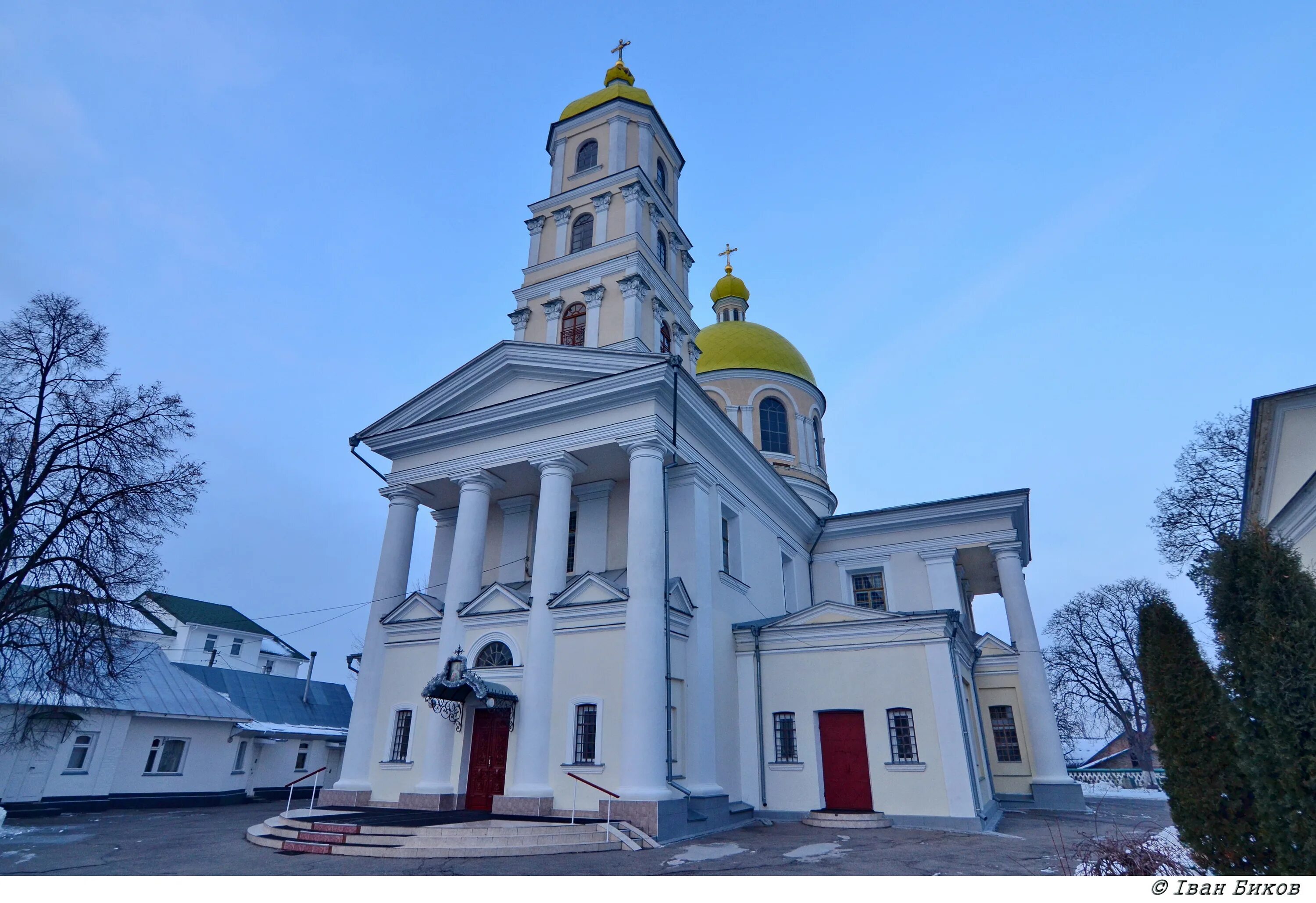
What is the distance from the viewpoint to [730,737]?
48.4 feet

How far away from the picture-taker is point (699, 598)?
14484 millimetres

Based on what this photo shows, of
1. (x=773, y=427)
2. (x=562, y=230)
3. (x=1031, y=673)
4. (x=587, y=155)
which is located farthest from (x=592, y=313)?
(x=1031, y=673)

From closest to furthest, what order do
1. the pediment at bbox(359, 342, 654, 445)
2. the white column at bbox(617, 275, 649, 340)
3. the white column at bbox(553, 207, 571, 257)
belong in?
the pediment at bbox(359, 342, 654, 445) < the white column at bbox(617, 275, 649, 340) < the white column at bbox(553, 207, 571, 257)

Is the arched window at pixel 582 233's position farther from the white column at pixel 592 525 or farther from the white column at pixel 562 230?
the white column at pixel 592 525

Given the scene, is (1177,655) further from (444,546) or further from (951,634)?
(444,546)

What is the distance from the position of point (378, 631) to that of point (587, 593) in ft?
17.9

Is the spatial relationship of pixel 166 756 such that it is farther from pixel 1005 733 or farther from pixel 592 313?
pixel 1005 733

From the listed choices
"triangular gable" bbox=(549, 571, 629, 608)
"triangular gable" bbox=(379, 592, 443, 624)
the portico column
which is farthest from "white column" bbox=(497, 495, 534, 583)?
the portico column

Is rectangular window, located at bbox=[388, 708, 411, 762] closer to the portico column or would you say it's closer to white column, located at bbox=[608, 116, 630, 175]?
the portico column

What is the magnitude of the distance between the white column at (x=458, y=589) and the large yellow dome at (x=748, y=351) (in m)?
12.5

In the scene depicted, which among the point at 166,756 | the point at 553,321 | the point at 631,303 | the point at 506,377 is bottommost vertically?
the point at 166,756

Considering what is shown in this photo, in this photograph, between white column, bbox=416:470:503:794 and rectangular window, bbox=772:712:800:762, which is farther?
rectangular window, bbox=772:712:800:762

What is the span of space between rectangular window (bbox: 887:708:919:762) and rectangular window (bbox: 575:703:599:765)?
5761 mm

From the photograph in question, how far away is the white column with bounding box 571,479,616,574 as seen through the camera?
53.1 ft
